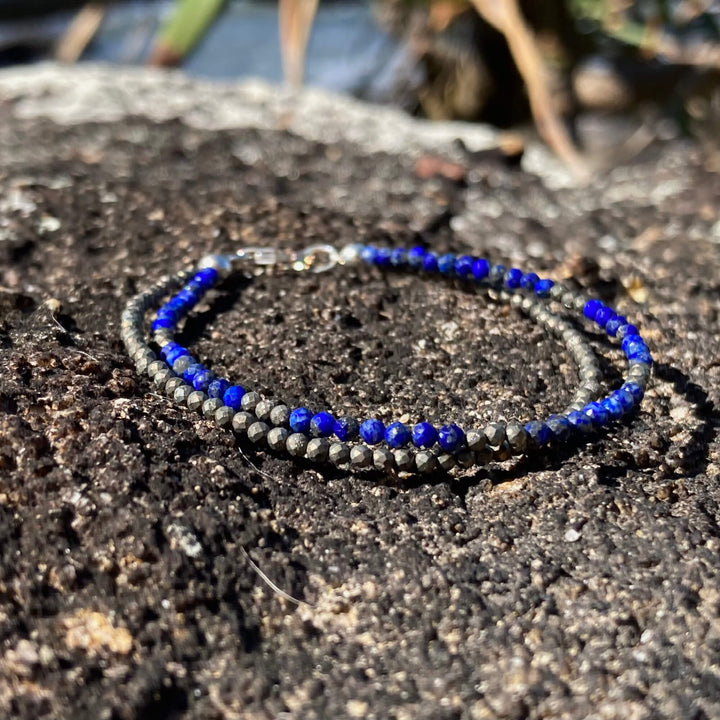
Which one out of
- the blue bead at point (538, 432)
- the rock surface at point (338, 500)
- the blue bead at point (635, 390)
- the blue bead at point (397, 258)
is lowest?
the rock surface at point (338, 500)

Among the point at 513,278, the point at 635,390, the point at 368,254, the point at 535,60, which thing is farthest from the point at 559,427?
the point at 535,60

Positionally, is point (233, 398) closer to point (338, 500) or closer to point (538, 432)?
point (338, 500)

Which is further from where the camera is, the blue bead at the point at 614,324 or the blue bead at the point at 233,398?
the blue bead at the point at 614,324

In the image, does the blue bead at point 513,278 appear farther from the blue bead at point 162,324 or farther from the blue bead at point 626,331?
the blue bead at point 162,324

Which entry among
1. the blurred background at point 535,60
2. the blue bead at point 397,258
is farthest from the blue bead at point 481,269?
the blurred background at point 535,60

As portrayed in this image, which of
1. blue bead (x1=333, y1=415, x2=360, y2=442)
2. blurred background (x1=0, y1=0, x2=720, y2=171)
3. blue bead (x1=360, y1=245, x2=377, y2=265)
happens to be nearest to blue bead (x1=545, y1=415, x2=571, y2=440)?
blue bead (x1=333, y1=415, x2=360, y2=442)

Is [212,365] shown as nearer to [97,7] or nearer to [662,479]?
[662,479]

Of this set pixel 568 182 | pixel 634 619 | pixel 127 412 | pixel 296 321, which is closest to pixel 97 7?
pixel 568 182

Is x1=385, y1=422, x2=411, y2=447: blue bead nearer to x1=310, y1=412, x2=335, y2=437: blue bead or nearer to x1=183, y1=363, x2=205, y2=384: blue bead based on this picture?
x1=310, y1=412, x2=335, y2=437: blue bead
